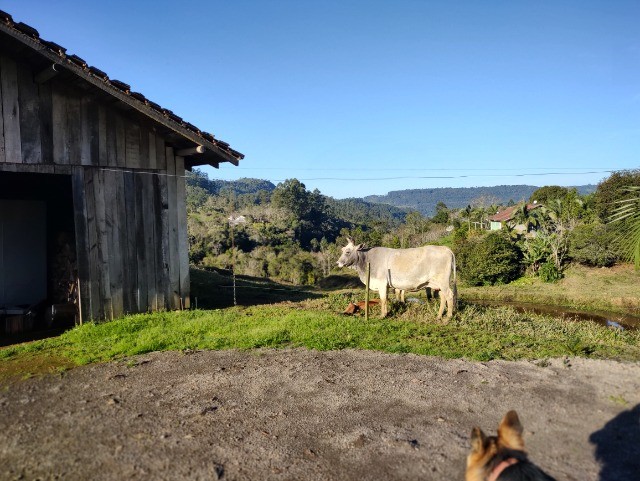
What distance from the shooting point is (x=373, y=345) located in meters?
8.29

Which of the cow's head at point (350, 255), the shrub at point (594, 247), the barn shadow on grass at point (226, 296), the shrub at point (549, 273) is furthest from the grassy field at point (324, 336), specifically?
the shrub at point (594, 247)

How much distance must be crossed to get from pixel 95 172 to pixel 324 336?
20.2 ft

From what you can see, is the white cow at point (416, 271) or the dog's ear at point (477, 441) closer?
the dog's ear at point (477, 441)

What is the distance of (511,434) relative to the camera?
3033 millimetres

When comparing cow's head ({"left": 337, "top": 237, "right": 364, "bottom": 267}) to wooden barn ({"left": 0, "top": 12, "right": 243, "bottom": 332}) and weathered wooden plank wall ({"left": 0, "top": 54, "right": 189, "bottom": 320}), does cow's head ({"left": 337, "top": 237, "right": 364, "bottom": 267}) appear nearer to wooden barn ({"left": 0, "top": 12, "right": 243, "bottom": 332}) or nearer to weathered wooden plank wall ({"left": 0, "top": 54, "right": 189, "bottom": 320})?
wooden barn ({"left": 0, "top": 12, "right": 243, "bottom": 332})

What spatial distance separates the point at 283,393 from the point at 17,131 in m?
7.29

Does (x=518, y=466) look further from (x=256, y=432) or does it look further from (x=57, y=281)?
(x=57, y=281)

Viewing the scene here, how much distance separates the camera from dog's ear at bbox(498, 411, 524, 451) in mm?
3010

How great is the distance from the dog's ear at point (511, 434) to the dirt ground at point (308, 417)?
54.1 inches

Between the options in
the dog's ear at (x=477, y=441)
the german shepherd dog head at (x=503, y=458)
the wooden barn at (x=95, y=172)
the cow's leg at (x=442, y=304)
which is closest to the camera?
the german shepherd dog head at (x=503, y=458)

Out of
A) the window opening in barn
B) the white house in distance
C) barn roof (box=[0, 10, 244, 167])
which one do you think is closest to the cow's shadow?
barn roof (box=[0, 10, 244, 167])

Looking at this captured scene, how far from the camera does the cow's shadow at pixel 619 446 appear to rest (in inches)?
166

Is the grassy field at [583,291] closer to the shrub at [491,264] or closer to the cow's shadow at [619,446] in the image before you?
the shrub at [491,264]

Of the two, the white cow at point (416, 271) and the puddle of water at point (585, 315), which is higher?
the white cow at point (416, 271)
